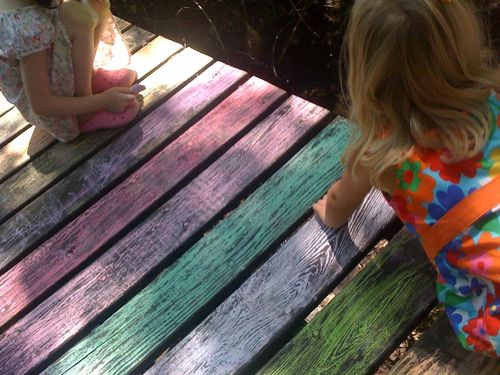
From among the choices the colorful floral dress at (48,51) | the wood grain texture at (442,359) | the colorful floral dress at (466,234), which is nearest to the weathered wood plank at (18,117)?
the colorful floral dress at (48,51)

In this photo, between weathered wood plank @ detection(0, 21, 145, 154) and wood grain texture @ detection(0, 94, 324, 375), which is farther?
weathered wood plank @ detection(0, 21, 145, 154)

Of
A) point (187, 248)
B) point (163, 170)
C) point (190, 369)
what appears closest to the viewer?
point (190, 369)

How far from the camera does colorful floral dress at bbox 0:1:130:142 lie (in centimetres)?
203

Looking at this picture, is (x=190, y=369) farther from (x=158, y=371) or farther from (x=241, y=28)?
(x=241, y=28)

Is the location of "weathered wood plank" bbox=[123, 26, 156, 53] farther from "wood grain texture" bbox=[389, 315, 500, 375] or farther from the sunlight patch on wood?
"wood grain texture" bbox=[389, 315, 500, 375]

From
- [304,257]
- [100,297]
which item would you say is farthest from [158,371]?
[304,257]

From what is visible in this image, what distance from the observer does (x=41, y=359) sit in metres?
1.79

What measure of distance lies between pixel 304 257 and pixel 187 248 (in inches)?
16.1

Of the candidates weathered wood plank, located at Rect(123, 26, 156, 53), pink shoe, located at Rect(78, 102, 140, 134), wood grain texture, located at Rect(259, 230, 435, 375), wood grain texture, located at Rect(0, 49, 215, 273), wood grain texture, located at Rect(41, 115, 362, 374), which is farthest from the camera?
weathered wood plank, located at Rect(123, 26, 156, 53)

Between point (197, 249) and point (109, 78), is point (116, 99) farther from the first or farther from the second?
point (197, 249)

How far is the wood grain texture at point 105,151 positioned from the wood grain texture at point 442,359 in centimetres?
125

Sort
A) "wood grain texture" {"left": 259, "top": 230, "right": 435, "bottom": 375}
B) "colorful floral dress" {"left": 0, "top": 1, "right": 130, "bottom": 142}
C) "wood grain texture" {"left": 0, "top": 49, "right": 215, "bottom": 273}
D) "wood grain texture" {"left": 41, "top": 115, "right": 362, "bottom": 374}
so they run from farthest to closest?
"wood grain texture" {"left": 0, "top": 49, "right": 215, "bottom": 273} < "colorful floral dress" {"left": 0, "top": 1, "right": 130, "bottom": 142} < "wood grain texture" {"left": 41, "top": 115, "right": 362, "bottom": 374} < "wood grain texture" {"left": 259, "top": 230, "right": 435, "bottom": 375}

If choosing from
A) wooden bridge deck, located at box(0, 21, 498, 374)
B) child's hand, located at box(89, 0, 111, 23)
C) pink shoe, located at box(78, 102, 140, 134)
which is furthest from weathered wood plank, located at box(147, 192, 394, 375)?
child's hand, located at box(89, 0, 111, 23)

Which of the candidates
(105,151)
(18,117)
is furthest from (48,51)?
(18,117)
